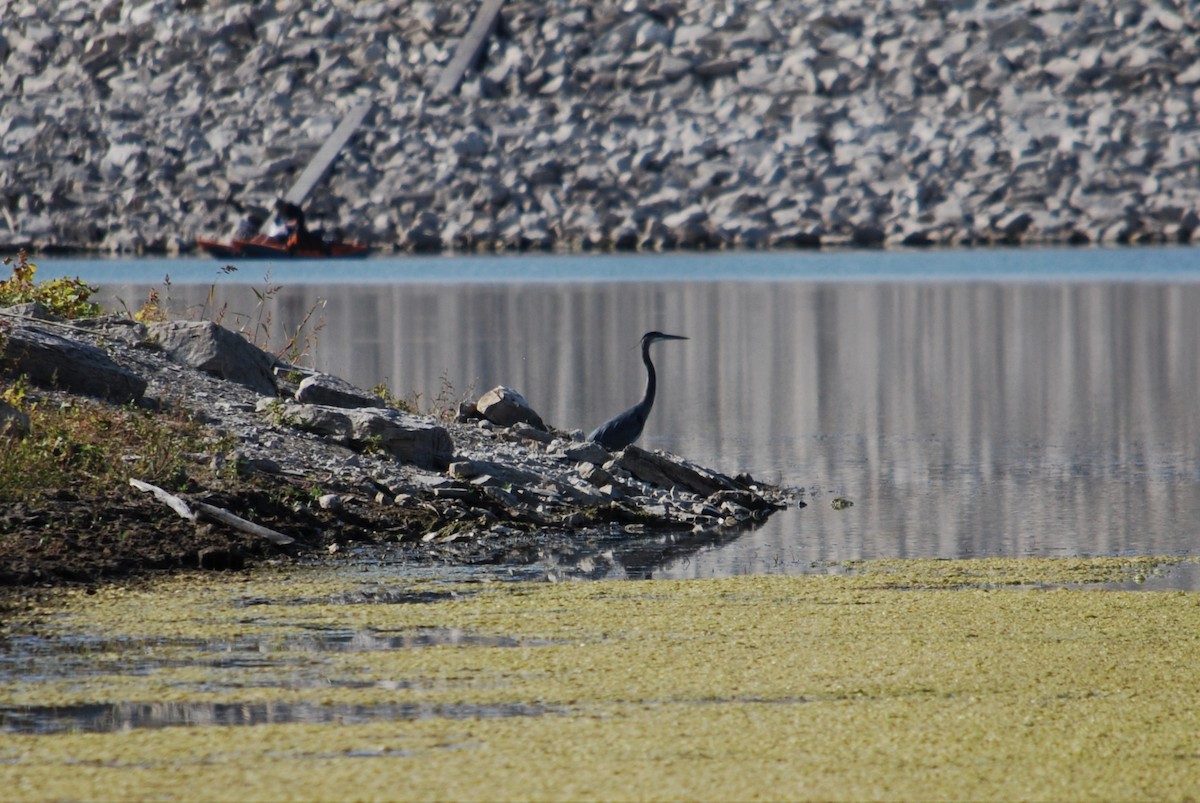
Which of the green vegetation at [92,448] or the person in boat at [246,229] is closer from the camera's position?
the green vegetation at [92,448]

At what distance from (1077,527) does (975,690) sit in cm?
421

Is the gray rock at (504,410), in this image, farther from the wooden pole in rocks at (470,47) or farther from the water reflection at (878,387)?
the wooden pole in rocks at (470,47)

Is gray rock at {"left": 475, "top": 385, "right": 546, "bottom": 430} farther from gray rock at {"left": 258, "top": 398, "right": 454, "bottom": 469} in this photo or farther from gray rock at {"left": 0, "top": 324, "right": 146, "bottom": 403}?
gray rock at {"left": 0, "top": 324, "right": 146, "bottom": 403}

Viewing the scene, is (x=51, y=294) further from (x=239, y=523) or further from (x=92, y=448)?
(x=239, y=523)

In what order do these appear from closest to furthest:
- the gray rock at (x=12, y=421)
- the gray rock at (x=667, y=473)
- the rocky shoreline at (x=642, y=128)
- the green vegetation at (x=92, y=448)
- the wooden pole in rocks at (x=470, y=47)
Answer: the green vegetation at (x=92, y=448)
the gray rock at (x=12, y=421)
the gray rock at (x=667, y=473)
the rocky shoreline at (x=642, y=128)
the wooden pole in rocks at (x=470, y=47)

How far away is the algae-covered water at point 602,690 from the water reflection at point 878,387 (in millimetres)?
1580

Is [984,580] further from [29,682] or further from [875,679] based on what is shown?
[29,682]

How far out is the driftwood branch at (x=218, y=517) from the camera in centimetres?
947

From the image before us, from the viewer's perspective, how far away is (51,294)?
13023 millimetres

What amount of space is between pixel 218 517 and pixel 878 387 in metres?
9.85

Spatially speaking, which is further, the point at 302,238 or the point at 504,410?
the point at 302,238

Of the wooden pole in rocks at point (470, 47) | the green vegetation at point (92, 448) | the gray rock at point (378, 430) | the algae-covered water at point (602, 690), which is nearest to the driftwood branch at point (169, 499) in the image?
the green vegetation at point (92, 448)

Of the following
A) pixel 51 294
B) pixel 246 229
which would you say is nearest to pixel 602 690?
pixel 51 294

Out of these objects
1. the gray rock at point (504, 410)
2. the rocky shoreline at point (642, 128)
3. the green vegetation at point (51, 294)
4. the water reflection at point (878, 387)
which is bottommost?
the water reflection at point (878, 387)
